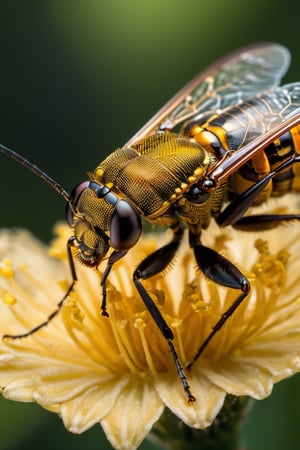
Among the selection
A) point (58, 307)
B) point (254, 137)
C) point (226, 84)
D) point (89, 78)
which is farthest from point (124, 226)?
point (89, 78)

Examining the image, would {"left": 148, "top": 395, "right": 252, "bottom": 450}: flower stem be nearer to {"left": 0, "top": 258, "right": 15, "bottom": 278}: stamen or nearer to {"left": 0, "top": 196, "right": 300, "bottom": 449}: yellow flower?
{"left": 0, "top": 196, "right": 300, "bottom": 449}: yellow flower

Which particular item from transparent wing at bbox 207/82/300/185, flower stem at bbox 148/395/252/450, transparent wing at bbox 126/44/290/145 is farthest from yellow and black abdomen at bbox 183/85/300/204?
flower stem at bbox 148/395/252/450

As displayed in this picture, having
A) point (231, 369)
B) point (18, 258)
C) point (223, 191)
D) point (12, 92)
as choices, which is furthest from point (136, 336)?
point (12, 92)

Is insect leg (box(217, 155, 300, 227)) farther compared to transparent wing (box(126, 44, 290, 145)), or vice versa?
transparent wing (box(126, 44, 290, 145))

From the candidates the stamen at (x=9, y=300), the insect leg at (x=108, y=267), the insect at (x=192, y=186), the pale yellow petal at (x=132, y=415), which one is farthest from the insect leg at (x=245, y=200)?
the stamen at (x=9, y=300)

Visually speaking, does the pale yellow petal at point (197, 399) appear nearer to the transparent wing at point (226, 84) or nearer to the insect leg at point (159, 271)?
the insect leg at point (159, 271)

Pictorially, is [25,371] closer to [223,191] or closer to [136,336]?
[136,336]
